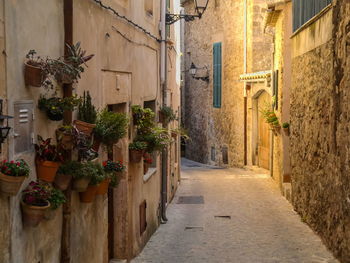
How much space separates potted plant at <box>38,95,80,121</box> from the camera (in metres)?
4.59

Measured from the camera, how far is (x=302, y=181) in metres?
11.5

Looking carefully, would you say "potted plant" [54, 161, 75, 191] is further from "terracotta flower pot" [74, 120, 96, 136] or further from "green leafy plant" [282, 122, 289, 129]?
"green leafy plant" [282, 122, 289, 129]

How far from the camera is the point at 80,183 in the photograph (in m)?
5.15

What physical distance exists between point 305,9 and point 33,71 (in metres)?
8.16

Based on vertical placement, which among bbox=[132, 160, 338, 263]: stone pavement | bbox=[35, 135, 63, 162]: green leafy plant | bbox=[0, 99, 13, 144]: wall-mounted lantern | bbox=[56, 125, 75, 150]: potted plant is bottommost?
bbox=[132, 160, 338, 263]: stone pavement

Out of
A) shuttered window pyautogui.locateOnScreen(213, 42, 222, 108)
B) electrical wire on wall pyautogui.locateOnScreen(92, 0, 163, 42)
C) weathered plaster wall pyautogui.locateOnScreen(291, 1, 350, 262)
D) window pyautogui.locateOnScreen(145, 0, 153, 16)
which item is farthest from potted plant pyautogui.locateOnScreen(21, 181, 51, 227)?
shuttered window pyautogui.locateOnScreen(213, 42, 222, 108)

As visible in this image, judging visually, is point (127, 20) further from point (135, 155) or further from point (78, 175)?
point (78, 175)

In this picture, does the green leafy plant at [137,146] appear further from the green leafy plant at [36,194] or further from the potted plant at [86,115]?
the green leafy plant at [36,194]

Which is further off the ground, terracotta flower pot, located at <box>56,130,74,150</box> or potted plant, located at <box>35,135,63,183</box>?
terracotta flower pot, located at <box>56,130,74,150</box>

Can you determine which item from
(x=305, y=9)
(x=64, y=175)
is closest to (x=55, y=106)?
(x=64, y=175)

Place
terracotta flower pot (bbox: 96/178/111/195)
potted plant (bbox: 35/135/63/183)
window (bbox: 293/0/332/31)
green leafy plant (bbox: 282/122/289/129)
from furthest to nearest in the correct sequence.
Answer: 1. green leafy plant (bbox: 282/122/289/129)
2. window (bbox: 293/0/332/31)
3. terracotta flower pot (bbox: 96/178/111/195)
4. potted plant (bbox: 35/135/63/183)

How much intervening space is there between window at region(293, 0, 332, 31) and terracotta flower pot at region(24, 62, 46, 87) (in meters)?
5.82

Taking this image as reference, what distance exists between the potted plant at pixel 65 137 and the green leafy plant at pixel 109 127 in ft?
3.13

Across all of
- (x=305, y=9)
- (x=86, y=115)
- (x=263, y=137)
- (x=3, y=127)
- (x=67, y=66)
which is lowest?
(x=263, y=137)
